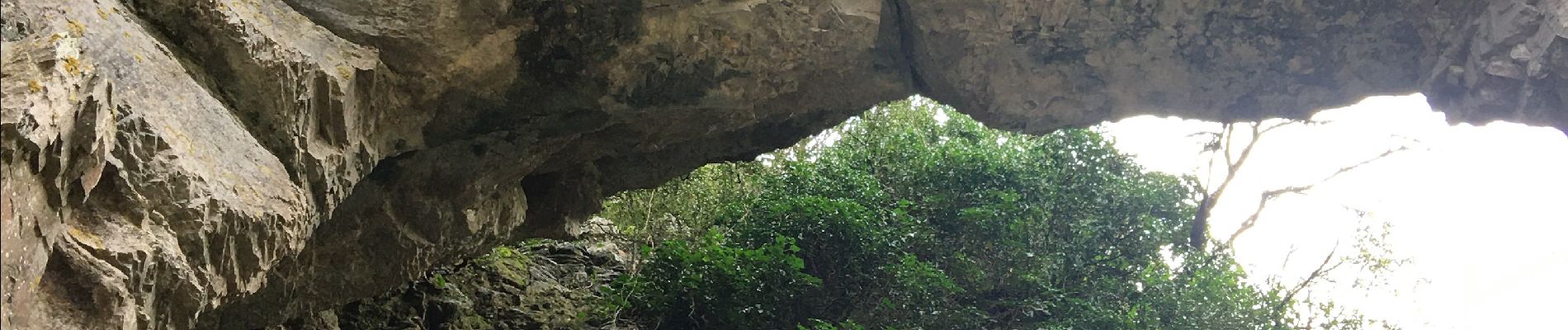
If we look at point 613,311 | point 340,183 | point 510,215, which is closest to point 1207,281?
point 613,311

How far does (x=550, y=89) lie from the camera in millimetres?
6207

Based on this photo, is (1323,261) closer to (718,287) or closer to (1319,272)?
(1319,272)

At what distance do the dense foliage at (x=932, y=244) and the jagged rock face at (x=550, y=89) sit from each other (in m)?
2.57

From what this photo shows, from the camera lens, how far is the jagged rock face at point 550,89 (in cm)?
380

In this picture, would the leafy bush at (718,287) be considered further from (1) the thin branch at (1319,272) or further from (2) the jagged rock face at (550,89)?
(1) the thin branch at (1319,272)

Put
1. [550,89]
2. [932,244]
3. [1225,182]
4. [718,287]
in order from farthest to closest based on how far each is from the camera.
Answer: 1. [1225,182]
2. [932,244]
3. [718,287]
4. [550,89]

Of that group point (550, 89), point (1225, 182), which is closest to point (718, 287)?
point (550, 89)

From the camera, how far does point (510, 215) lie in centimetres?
782

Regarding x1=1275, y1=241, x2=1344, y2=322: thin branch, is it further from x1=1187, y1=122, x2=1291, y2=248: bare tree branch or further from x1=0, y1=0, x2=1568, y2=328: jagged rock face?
x1=0, y1=0, x2=1568, y2=328: jagged rock face

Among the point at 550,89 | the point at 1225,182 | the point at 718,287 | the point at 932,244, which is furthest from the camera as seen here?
the point at 1225,182

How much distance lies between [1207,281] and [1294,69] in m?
6.00

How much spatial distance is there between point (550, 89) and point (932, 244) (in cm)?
674

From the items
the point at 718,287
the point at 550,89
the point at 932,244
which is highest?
the point at 932,244

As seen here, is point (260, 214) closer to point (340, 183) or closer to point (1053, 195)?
point (340, 183)
